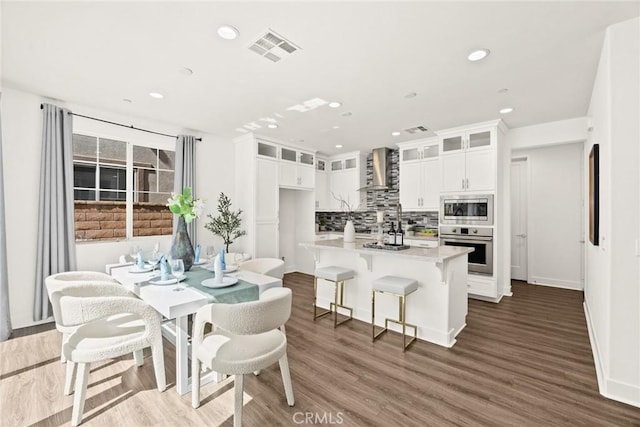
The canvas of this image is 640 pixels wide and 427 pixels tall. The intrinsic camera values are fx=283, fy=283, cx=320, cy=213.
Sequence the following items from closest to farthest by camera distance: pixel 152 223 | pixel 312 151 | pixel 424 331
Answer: pixel 424 331, pixel 152 223, pixel 312 151

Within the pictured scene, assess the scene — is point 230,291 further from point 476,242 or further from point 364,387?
point 476,242

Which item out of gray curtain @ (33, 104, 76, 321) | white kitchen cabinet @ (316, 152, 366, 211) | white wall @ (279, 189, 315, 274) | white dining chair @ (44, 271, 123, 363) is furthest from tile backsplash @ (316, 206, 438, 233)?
gray curtain @ (33, 104, 76, 321)

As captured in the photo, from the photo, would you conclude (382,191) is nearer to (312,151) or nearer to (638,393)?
(312,151)

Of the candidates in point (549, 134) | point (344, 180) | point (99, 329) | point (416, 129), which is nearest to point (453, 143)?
point (416, 129)

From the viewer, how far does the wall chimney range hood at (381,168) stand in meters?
5.91

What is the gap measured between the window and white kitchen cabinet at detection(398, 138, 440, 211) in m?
4.20

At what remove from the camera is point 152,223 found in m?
4.52

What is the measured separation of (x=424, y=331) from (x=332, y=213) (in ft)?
14.4

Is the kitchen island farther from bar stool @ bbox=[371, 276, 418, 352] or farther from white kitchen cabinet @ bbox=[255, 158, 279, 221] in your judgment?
white kitchen cabinet @ bbox=[255, 158, 279, 221]

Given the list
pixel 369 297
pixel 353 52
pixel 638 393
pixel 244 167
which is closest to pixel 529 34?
pixel 353 52

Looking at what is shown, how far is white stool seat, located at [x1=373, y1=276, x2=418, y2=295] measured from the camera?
287 centimetres

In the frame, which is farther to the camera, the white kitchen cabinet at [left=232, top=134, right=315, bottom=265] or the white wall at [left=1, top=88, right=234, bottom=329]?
the white kitchen cabinet at [left=232, top=134, right=315, bottom=265]

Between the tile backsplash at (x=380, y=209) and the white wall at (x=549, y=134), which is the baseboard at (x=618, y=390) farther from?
the tile backsplash at (x=380, y=209)

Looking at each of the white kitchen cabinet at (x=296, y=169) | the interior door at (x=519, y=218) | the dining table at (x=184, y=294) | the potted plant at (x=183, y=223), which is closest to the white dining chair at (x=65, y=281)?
the dining table at (x=184, y=294)
